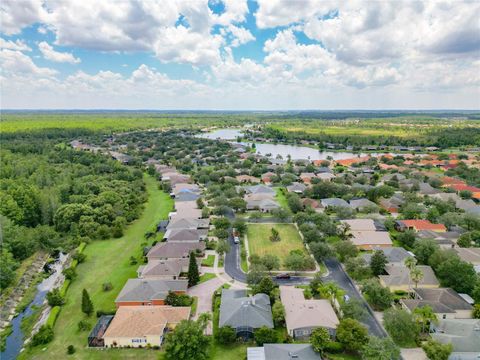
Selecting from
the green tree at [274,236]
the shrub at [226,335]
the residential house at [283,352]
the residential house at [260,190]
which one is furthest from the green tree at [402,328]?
the residential house at [260,190]

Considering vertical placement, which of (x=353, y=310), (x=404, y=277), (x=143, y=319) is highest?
(x=353, y=310)

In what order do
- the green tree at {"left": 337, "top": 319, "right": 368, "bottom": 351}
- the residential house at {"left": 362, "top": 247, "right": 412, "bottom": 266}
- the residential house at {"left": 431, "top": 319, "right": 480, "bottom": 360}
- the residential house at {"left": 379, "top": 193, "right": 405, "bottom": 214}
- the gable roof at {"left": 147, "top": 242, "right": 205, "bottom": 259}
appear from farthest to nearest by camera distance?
1. the residential house at {"left": 379, "top": 193, "right": 405, "bottom": 214}
2. the gable roof at {"left": 147, "top": 242, "right": 205, "bottom": 259}
3. the residential house at {"left": 362, "top": 247, "right": 412, "bottom": 266}
4. the green tree at {"left": 337, "top": 319, "right": 368, "bottom": 351}
5. the residential house at {"left": 431, "top": 319, "right": 480, "bottom": 360}

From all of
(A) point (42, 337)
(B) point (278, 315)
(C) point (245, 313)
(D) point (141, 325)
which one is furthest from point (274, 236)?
(A) point (42, 337)

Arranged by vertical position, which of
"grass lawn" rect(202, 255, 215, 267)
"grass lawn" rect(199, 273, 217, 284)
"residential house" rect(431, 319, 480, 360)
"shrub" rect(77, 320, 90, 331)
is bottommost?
"grass lawn" rect(202, 255, 215, 267)

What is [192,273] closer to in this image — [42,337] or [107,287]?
[107,287]

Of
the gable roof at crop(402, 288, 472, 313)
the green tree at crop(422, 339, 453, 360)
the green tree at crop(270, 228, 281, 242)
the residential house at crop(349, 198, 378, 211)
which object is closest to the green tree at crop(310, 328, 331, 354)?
the green tree at crop(422, 339, 453, 360)

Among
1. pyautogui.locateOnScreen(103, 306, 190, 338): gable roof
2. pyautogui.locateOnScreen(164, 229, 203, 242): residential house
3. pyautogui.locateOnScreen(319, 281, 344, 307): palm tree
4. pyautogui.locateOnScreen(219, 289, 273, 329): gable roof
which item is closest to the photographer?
pyautogui.locateOnScreen(103, 306, 190, 338): gable roof

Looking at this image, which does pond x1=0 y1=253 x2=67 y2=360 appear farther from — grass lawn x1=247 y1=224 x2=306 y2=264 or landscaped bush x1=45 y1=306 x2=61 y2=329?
grass lawn x1=247 y1=224 x2=306 y2=264

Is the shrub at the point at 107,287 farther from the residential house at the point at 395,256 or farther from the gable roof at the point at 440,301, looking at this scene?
the gable roof at the point at 440,301
